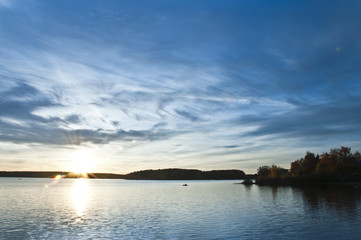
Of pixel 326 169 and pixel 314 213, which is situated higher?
pixel 326 169

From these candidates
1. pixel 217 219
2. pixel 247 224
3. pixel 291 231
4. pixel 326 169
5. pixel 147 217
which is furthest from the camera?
pixel 326 169

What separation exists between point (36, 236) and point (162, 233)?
16010mm

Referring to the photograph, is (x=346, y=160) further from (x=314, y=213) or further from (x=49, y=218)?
(x=49, y=218)

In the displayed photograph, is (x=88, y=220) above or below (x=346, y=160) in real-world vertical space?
below

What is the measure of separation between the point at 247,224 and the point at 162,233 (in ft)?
45.4

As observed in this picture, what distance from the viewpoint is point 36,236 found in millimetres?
37156

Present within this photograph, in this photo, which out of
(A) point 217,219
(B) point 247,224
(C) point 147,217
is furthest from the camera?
(C) point 147,217

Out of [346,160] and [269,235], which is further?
[346,160]

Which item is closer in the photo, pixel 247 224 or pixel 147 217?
pixel 247 224

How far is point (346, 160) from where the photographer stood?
198625 mm

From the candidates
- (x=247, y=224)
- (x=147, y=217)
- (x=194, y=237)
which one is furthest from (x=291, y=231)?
(x=147, y=217)

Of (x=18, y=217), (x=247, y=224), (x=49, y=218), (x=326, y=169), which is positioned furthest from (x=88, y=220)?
(x=326, y=169)

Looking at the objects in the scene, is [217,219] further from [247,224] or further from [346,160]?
[346,160]

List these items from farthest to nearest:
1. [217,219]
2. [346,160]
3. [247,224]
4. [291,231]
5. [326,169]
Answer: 1. [346,160]
2. [326,169]
3. [217,219]
4. [247,224]
5. [291,231]
